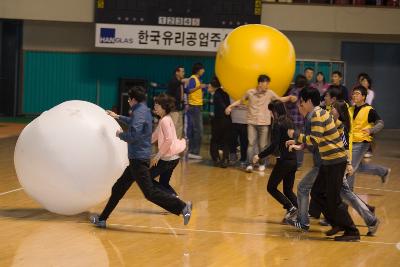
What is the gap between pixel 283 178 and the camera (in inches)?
456

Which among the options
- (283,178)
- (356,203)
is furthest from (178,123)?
(356,203)

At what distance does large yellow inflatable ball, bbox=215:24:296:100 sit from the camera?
51.1ft

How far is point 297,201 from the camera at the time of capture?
36.0 feet

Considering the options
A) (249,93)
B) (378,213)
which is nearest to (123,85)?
(249,93)

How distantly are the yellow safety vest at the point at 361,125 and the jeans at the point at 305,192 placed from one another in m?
1.81

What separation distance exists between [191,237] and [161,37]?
1377 cm

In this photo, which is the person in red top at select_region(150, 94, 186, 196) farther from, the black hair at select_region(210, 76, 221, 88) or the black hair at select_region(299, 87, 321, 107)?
the black hair at select_region(210, 76, 221, 88)

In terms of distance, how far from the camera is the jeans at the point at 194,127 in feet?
59.1

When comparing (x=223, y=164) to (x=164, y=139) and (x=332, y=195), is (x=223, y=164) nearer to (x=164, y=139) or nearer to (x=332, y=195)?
(x=164, y=139)

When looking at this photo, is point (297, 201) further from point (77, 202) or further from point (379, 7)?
point (379, 7)

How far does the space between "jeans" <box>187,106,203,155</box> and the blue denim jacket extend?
746 centimetres

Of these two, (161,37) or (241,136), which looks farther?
(161,37)

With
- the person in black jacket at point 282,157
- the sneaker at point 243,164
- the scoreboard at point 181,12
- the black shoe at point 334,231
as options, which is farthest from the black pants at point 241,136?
the scoreboard at point 181,12

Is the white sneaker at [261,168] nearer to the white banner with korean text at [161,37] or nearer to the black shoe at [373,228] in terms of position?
the black shoe at [373,228]
